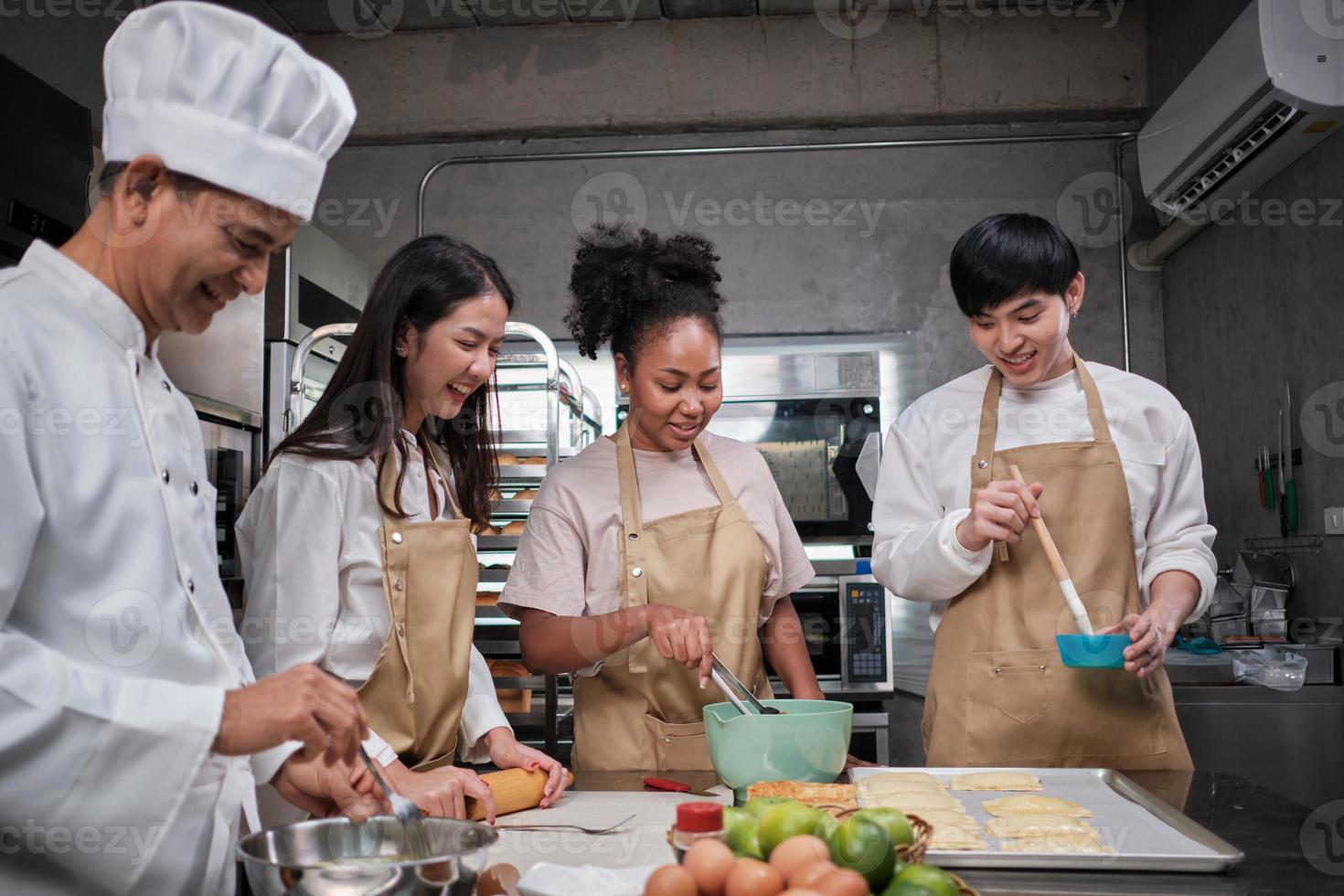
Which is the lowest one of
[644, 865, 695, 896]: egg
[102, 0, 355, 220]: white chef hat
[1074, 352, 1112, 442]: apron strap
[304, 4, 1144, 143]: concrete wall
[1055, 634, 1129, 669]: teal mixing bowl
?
[644, 865, 695, 896]: egg

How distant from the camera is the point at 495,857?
1.27 meters

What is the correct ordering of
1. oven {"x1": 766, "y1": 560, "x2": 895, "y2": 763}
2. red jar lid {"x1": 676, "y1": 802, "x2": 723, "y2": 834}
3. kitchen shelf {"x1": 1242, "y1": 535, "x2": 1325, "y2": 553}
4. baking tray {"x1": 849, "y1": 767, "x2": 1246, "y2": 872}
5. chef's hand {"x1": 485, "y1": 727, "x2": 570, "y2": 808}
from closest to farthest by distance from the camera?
red jar lid {"x1": 676, "y1": 802, "x2": 723, "y2": 834}
baking tray {"x1": 849, "y1": 767, "x2": 1246, "y2": 872}
chef's hand {"x1": 485, "y1": 727, "x2": 570, "y2": 808}
kitchen shelf {"x1": 1242, "y1": 535, "x2": 1325, "y2": 553}
oven {"x1": 766, "y1": 560, "x2": 895, "y2": 763}

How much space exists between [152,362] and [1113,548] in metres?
1.53

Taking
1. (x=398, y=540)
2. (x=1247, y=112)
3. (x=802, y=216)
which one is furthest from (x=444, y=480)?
(x=802, y=216)

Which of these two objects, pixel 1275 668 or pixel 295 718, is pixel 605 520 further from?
pixel 1275 668

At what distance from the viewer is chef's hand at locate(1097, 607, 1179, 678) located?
1680 mm

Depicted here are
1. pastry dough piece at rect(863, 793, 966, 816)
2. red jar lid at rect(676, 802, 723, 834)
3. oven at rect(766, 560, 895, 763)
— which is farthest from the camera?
oven at rect(766, 560, 895, 763)

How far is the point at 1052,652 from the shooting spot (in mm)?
1855

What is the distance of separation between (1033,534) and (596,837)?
0.97 m

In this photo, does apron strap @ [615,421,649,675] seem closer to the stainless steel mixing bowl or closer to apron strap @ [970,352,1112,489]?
apron strap @ [970,352,1112,489]

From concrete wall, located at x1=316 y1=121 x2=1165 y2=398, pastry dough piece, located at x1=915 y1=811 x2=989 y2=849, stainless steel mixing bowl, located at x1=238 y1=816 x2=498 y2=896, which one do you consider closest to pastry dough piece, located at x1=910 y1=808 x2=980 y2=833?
pastry dough piece, located at x1=915 y1=811 x2=989 y2=849

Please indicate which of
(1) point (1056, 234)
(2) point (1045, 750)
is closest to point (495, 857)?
(2) point (1045, 750)

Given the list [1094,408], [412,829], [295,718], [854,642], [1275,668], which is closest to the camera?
[295,718]

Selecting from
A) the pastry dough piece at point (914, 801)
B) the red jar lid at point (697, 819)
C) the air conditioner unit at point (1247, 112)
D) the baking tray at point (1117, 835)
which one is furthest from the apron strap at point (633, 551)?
the air conditioner unit at point (1247, 112)
